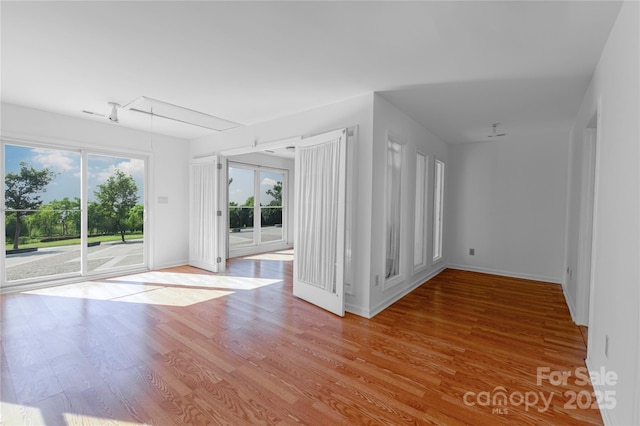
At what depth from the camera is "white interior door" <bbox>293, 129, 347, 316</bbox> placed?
130 inches

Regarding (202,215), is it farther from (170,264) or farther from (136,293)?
(136,293)

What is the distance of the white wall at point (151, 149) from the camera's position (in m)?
4.02

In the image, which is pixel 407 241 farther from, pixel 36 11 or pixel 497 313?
pixel 36 11

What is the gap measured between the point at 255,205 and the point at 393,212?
4.28m

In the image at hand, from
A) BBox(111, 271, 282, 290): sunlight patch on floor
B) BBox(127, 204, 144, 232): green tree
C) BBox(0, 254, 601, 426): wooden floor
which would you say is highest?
BBox(127, 204, 144, 232): green tree

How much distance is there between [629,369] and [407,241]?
111 inches

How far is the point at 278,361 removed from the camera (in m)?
2.37

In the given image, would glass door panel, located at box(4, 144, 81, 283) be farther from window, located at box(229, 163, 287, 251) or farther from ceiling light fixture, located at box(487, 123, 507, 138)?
ceiling light fixture, located at box(487, 123, 507, 138)

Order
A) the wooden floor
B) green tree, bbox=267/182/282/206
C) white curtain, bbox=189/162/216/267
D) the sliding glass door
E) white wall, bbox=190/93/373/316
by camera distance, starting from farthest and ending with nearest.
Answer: green tree, bbox=267/182/282/206, white curtain, bbox=189/162/216/267, the sliding glass door, white wall, bbox=190/93/373/316, the wooden floor

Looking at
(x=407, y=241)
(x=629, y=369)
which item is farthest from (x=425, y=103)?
(x=629, y=369)

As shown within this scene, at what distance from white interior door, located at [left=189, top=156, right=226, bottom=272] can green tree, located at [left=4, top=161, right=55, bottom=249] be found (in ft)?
7.09

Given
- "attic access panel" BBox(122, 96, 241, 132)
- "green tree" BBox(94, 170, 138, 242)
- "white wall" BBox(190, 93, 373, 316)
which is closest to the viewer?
"white wall" BBox(190, 93, 373, 316)

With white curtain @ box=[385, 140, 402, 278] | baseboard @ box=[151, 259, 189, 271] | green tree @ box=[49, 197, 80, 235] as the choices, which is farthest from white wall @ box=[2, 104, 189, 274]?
white curtain @ box=[385, 140, 402, 278]

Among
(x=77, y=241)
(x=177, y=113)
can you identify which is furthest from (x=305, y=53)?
(x=77, y=241)
